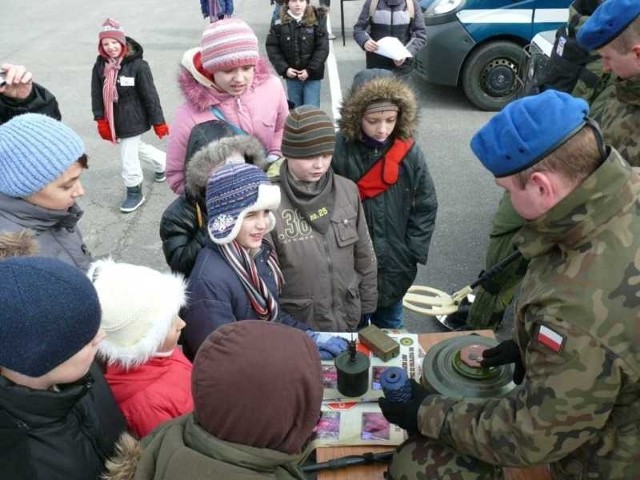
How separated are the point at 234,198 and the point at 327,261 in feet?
1.94

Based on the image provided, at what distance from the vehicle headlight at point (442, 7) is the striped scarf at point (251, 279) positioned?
211 inches

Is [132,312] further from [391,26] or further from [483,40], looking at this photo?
[483,40]

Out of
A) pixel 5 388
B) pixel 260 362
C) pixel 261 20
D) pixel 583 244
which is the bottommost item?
pixel 261 20

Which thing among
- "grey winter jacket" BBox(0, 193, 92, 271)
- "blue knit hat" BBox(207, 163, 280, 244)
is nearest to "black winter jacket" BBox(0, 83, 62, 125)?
"grey winter jacket" BBox(0, 193, 92, 271)

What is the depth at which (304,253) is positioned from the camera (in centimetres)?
259

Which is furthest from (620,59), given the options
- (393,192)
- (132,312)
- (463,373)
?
(132,312)

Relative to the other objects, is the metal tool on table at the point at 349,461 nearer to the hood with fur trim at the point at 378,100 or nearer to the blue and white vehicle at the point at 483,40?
the hood with fur trim at the point at 378,100

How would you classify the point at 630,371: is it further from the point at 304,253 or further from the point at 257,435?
the point at 304,253

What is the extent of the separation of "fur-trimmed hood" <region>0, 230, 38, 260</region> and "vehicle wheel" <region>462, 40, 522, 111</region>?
596 centimetres

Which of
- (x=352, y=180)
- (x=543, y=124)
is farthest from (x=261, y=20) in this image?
(x=543, y=124)

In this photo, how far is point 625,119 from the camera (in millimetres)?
2727

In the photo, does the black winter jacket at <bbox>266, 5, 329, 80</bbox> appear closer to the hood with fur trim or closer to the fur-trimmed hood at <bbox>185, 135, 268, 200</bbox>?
the hood with fur trim

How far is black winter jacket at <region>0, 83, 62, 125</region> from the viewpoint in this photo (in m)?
3.39

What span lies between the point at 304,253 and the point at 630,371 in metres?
1.46
